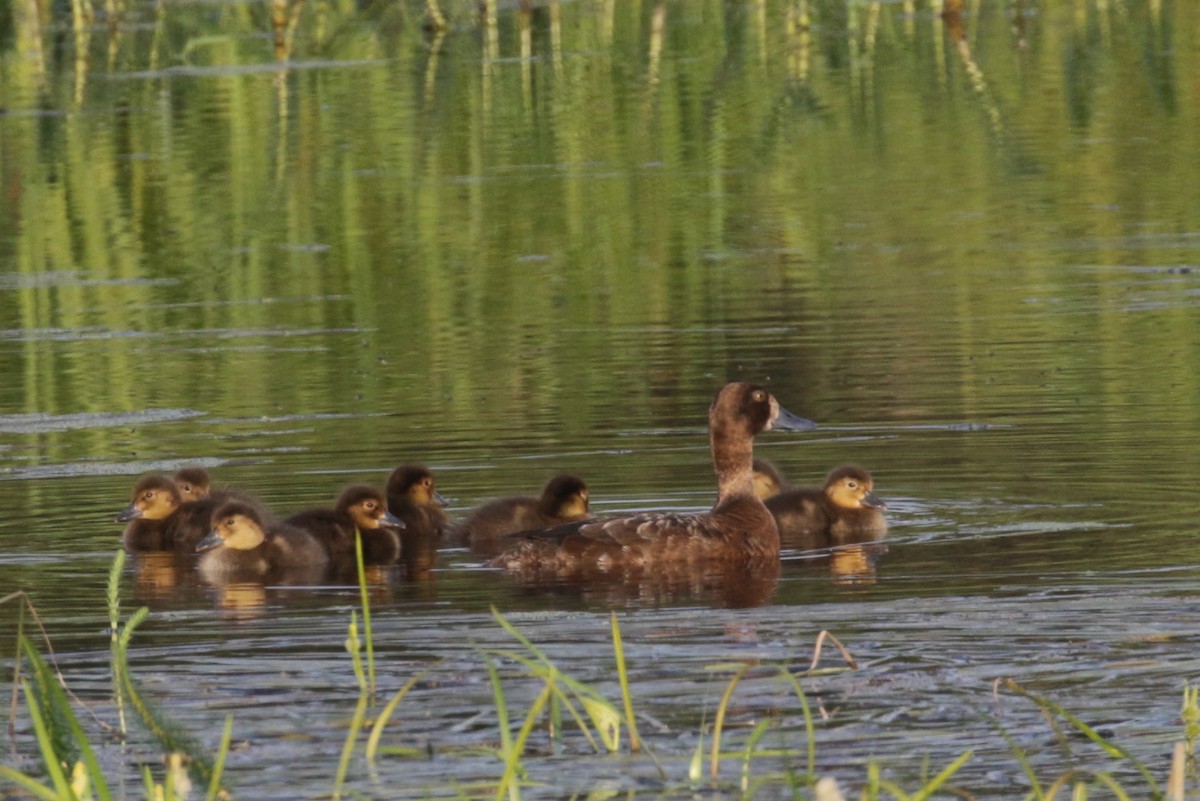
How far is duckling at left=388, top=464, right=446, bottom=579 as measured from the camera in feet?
29.5

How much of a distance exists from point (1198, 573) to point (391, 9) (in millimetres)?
25015

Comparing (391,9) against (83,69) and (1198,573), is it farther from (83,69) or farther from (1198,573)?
(1198,573)

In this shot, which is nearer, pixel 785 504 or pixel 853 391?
pixel 785 504

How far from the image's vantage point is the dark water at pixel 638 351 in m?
6.04

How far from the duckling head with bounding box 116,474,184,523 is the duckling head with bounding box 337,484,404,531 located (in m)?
0.65

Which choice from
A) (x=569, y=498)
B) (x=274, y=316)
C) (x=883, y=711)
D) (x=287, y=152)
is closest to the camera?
(x=883, y=711)

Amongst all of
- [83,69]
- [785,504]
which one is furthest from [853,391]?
[83,69]

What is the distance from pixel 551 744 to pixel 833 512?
3.33 m

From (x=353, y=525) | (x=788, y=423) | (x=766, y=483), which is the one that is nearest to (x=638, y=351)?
(x=766, y=483)

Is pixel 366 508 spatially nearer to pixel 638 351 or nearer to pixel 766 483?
pixel 766 483

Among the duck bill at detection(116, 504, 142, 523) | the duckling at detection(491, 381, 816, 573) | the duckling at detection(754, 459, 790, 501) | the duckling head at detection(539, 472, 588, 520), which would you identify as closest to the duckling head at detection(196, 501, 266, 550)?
the duck bill at detection(116, 504, 142, 523)

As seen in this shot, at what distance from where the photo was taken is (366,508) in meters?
8.75

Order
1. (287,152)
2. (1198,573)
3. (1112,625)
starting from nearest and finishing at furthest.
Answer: (1112,625) < (1198,573) < (287,152)

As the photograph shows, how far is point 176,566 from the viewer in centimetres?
880
